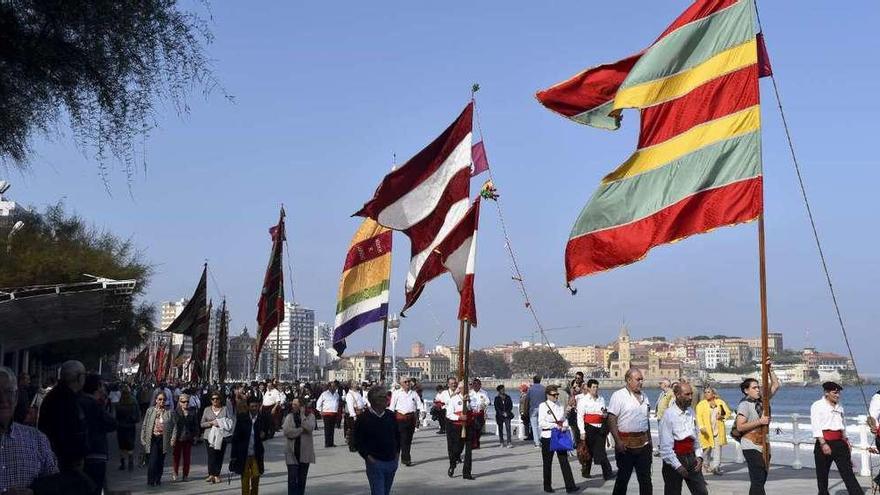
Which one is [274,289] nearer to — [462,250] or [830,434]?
[462,250]

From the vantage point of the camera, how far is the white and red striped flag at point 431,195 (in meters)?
16.2

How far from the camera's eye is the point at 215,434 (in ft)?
53.6

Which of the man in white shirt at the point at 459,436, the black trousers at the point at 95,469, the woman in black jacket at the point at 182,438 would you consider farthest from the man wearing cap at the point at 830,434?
the woman in black jacket at the point at 182,438

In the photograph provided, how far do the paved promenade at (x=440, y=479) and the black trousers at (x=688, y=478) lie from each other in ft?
11.1

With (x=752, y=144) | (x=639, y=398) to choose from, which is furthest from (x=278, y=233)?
(x=752, y=144)

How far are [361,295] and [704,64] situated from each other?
12.4 m

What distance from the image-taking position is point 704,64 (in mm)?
10523

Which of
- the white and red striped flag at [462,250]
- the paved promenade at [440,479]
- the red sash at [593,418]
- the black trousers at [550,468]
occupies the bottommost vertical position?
the paved promenade at [440,479]

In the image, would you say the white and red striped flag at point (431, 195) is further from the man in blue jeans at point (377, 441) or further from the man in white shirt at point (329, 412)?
the man in white shirt at point (329, 412)

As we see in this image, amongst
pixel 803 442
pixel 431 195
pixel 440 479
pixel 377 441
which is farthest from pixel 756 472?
pixel 803 442

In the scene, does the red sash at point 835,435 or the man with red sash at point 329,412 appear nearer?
the red sash at point 835,435

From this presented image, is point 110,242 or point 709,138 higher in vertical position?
point 110,242

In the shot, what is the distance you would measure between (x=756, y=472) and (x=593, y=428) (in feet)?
23.0

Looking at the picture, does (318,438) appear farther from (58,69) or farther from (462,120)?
(58,69)
